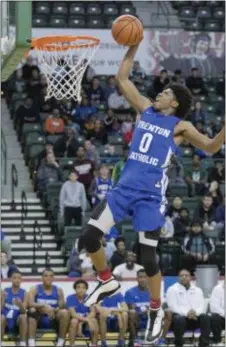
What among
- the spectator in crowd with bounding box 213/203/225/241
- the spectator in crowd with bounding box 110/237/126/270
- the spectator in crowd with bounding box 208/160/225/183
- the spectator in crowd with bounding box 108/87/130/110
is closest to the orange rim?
the spectator in crowd with bounding box 110/237/126/270

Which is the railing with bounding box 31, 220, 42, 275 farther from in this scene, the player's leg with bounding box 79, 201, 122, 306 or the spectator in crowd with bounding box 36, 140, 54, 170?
the player's leg with bounding box 79, 201, 122, 306

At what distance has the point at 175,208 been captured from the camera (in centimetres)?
2322

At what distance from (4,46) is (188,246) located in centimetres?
1043

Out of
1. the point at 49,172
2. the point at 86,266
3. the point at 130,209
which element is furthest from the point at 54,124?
the point at 130,209

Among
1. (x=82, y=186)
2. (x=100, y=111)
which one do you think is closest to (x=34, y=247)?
(x=82, y=186)

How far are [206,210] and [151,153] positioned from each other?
12.1 m

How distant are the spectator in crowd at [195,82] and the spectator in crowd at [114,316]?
9442mm

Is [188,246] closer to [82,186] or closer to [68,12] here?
[82,186]

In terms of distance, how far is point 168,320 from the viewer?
20.3 m

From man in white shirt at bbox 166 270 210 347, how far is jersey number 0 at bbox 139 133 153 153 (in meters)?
9.03

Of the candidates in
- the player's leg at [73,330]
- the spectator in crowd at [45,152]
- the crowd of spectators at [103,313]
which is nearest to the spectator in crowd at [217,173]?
the spectator in crowd at [45,152]

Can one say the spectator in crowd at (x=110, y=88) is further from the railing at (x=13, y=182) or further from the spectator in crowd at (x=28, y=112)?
the railing at (x=13, y=182)

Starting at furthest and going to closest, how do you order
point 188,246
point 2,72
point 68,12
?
point 68,12 < point 188,246 < point 2,72

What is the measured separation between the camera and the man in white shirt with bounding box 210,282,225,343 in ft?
67.8
